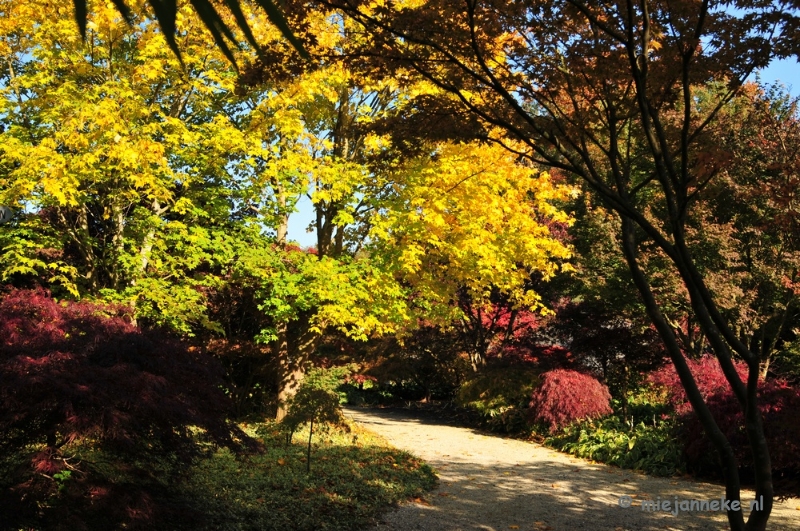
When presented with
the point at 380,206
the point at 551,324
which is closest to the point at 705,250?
the point at 551,324

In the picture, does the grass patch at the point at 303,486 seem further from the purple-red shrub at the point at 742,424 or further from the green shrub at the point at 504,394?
the green shrub at the point at 504,394

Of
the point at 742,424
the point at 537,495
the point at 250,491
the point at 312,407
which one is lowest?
the point at 250,491

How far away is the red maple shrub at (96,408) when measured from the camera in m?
3.60

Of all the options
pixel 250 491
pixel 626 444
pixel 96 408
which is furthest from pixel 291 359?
pixel 96 408

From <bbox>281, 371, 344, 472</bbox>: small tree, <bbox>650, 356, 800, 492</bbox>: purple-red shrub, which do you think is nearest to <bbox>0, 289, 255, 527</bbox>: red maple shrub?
<bbox>281, 371, 344, 472</bbox>: small tree

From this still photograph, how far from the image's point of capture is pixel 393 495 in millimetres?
6738

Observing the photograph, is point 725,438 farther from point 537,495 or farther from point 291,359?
point 291,359

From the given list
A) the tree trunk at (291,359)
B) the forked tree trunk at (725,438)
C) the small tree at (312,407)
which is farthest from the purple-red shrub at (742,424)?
the tree trunk at (291,359)

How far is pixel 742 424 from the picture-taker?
7680 mm

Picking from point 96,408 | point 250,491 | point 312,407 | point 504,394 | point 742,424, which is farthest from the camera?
point 504,394

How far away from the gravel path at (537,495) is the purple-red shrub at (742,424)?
1.52ft

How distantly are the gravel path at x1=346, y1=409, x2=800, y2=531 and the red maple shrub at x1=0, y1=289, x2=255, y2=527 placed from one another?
92.0 inches

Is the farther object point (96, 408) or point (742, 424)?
point (742, 424)

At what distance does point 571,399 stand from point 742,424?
3945 millimetres
